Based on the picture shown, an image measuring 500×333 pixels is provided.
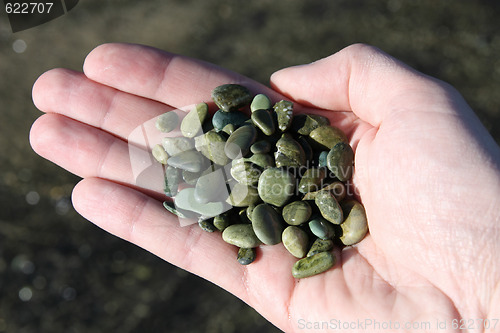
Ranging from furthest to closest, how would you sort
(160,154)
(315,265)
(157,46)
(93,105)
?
(157,46)
(93,105)
(160,154)
(315,265)

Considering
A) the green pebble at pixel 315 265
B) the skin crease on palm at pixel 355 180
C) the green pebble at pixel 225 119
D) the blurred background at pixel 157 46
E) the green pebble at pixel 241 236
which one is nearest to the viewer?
the skin crease on palm at pixel 355 180

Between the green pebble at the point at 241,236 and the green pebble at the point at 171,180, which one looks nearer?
the green pebble at the point at 241,236

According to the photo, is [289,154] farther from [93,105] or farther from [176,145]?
[93,105]

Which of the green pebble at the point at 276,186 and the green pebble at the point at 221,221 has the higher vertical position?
the green pebble at the point at 276,186

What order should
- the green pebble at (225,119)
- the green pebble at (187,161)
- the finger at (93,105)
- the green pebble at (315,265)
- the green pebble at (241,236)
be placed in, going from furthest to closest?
the finger at (93,105)
the green pebble at (225,119)
the green pebble at (187,161)
the green pebble at (241,236)
the green pebble at (315,265)

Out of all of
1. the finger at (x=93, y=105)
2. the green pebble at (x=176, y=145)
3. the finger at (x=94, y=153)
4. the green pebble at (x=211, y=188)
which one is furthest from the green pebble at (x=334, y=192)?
the finger at (x=93, y=105)

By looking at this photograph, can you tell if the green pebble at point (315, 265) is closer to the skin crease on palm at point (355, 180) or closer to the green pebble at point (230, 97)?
the skin crease on palm at point (355, 180)

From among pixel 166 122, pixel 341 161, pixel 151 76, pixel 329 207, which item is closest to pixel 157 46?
pixel 151 76
